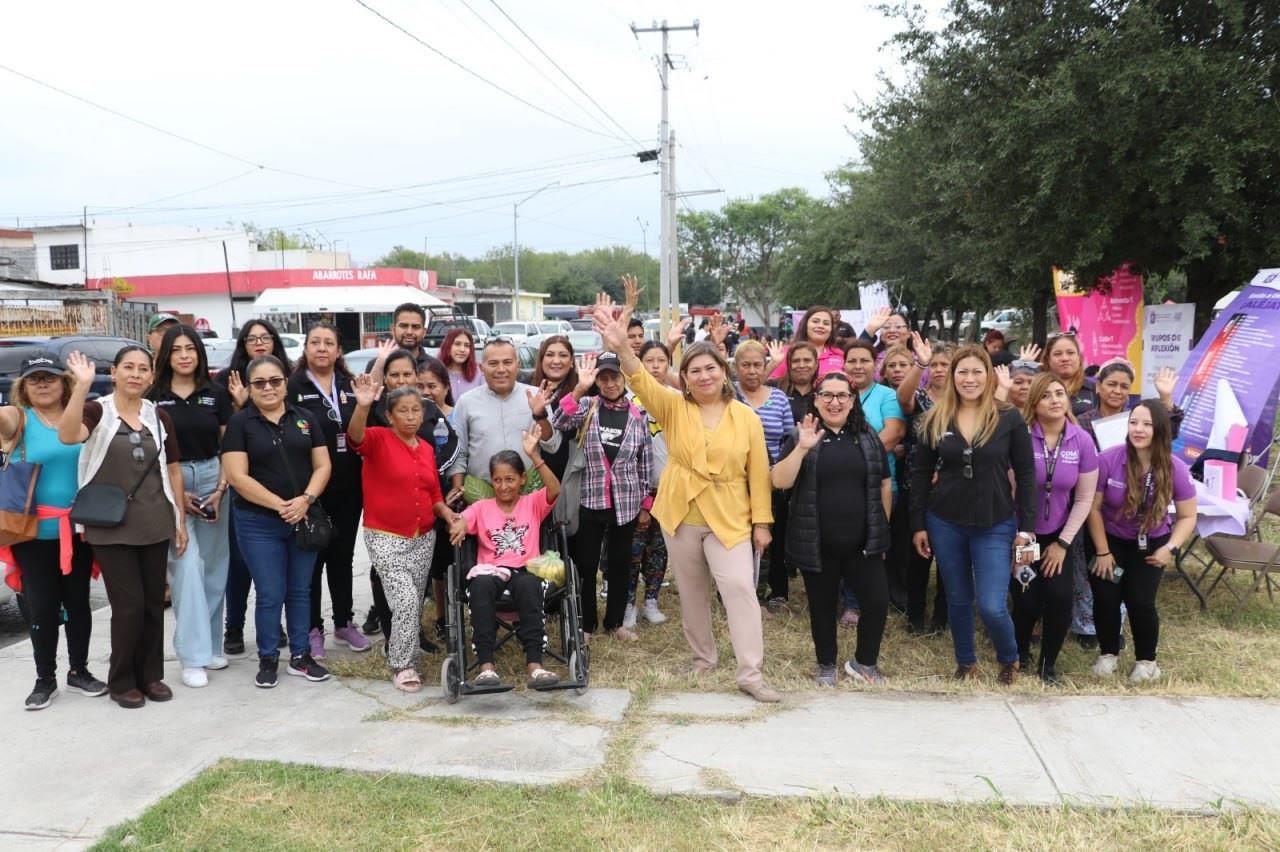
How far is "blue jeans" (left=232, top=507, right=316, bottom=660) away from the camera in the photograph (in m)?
5.07

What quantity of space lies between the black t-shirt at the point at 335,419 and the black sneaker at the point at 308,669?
3.14ft

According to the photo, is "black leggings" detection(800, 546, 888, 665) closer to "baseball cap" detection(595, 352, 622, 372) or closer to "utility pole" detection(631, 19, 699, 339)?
"baseball cap" detection(595, 352, 622, 372)

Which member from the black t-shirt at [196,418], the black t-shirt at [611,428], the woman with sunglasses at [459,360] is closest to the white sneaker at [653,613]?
the black t-shirt at [611,428]

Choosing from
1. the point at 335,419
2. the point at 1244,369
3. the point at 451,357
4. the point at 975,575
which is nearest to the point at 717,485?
the point at 975,575

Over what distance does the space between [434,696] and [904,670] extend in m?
2.55

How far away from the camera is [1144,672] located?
16.8 ft

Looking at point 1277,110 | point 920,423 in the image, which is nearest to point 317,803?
point 920,423

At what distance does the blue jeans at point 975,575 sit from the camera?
4.89 m

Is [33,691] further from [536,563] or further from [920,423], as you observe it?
[920,423]

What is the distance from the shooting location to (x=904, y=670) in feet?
17.8

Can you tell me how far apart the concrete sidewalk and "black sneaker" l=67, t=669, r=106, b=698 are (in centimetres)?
13

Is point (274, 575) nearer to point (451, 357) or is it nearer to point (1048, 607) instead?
point (451, 357)

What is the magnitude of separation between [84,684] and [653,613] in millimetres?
3224

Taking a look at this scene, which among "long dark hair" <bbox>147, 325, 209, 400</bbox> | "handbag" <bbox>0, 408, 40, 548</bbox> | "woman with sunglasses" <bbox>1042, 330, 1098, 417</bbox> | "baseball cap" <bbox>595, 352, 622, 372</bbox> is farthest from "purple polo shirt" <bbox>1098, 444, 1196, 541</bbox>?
"handbag" <bbox>0, 408, 40, 548</bbox>
